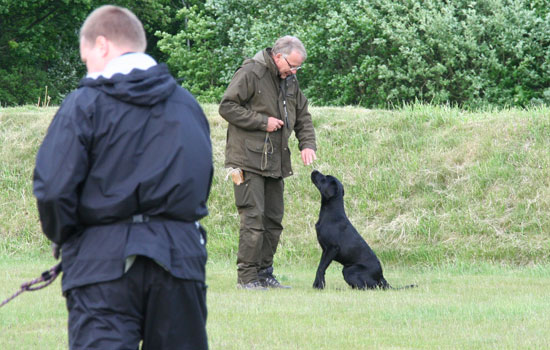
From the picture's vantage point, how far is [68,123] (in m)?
2.84

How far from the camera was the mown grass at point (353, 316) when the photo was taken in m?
5.37

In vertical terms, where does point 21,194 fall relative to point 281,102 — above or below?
below

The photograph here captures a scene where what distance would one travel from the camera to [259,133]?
25.0ft

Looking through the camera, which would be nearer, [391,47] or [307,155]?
[307,155]

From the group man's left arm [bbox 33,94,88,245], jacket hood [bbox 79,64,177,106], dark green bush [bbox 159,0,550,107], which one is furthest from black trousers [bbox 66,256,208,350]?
dark green bush [bbox 159,0,550,107]

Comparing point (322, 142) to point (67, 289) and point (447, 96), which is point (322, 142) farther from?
point (67, 289)

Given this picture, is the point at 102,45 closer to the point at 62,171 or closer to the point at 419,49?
the point at 62,171

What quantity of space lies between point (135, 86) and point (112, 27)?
258 millimetres

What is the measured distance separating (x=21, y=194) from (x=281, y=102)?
20.9ft

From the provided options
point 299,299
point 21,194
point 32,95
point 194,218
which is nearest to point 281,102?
point 299,299

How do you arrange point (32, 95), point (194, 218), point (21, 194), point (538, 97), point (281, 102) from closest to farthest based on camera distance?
point (194, 218), point (281, 102), point (21, 194), point (538, 97), point (32, 95)

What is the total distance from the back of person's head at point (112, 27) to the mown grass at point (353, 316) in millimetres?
2793

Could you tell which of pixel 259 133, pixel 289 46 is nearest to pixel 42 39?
pixel 259 133

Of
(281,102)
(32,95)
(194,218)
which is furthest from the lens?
(32,95)
